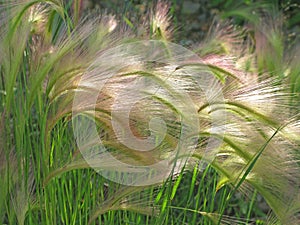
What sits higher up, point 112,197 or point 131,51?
point 131,51

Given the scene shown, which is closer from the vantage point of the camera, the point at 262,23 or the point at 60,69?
the point at 60,69

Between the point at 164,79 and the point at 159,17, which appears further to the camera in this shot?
the point at 159,17

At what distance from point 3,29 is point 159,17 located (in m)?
0.49

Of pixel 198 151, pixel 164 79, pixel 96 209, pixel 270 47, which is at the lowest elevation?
pixel 96 209

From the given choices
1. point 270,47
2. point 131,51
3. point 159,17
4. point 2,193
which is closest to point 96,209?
point 2,193

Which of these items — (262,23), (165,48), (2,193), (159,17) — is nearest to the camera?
(2,193)

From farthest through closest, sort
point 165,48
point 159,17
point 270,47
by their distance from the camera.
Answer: point 270,47
point 159,17
point 165,48

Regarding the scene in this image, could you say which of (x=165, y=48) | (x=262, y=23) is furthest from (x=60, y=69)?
(x=262, y=23)

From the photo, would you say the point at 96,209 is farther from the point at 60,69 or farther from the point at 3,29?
the point at 3,29

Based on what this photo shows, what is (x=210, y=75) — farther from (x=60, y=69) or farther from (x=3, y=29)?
(x=3, y=29)

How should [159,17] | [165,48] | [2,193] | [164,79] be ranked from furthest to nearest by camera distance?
[159,17] → [165,48] → [2,193] → [164,79]

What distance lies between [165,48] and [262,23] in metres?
0.86

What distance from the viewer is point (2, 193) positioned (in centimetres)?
133

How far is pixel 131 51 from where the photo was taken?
4.27 ft
